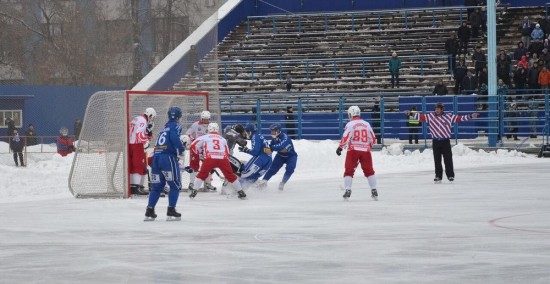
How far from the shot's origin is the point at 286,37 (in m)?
43.5

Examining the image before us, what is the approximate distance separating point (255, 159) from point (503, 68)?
50.4ft

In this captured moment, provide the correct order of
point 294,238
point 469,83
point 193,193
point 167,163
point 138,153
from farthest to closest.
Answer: point 469,83
point 138,153
point 193,193
point 167,163
point 294,238

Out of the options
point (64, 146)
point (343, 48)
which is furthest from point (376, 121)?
point (64, 146)

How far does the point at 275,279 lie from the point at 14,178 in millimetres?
17009

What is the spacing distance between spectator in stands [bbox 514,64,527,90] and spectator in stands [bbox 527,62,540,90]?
0.51 feet

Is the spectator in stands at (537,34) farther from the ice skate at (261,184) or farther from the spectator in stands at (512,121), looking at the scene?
the ice skate at (261,184)

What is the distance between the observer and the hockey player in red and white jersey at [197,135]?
20469 millimetres

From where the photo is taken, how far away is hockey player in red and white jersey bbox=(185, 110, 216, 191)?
20.5m

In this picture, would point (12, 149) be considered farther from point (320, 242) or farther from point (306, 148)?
point (320, 242)

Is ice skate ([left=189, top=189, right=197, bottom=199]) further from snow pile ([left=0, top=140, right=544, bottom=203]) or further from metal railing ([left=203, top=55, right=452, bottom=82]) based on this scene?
metal railing ([left=203, top=55, right=452, bottom=82])

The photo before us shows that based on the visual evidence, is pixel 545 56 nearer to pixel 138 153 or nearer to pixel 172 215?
pixel 138 153

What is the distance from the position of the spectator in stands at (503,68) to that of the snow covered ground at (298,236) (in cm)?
1078

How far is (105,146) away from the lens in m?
21.3

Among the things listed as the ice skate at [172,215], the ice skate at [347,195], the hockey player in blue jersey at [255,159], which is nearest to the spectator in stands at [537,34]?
the hockey player in blue jersey at [255,159]
